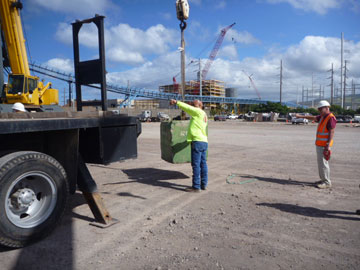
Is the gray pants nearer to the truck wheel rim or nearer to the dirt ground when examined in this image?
the dirt ground

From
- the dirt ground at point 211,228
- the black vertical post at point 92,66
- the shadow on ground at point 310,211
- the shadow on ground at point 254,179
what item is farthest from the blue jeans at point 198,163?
the black vertical post at point 92,66

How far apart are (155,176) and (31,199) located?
152 inches

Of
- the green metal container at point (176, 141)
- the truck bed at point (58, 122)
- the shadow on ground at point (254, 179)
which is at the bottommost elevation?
the shadow on ground at point (254, 179)

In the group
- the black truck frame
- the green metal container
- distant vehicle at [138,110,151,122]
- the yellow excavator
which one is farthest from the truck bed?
distant vehicle at [138,110,151,122]

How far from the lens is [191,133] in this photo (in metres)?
5.73

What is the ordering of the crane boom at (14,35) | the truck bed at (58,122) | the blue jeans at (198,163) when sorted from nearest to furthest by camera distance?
the truck bed at (58,122), the blue jeans at (198,163), the crane boom at (14,35)

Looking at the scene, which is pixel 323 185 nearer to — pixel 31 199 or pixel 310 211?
pixel 310 211

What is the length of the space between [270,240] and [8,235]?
124 inches

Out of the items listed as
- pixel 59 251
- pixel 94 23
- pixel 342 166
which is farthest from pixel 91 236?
pixel 342 166

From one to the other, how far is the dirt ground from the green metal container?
603mm

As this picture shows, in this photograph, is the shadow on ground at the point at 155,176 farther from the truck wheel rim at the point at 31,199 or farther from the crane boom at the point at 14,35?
the crane boom at the point at 14,35

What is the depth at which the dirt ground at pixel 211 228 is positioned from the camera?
3.06 metres

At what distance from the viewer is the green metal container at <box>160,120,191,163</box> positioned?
6.35 meters

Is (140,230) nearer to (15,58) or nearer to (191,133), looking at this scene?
(191,133)
